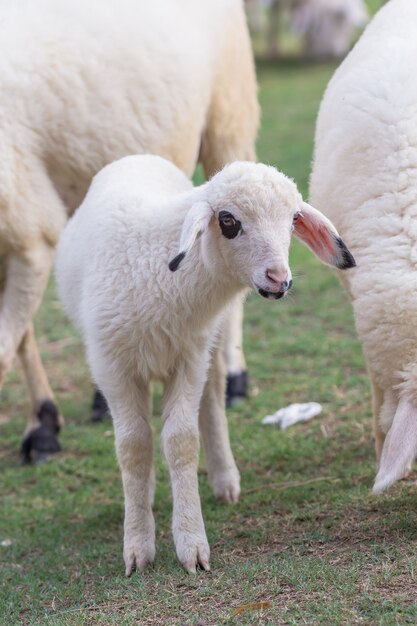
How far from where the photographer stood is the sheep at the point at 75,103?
17.0ft

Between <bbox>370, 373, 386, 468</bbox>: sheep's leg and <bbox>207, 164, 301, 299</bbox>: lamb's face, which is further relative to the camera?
<bbox>370, 373, 386, 468</bbox>: sheep's leg

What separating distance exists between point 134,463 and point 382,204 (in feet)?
4.20

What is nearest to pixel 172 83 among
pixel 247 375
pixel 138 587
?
pixel 247 375

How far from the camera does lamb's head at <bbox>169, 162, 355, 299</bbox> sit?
3.50 meters

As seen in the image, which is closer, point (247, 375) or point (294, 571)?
point (294, 571)

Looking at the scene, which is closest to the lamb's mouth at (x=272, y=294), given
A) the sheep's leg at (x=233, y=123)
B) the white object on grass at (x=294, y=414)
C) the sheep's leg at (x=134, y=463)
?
the sheep's leg at (x=134, y=463)

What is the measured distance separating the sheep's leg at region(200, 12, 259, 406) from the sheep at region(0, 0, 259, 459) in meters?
0.09

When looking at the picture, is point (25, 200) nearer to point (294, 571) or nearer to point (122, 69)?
point (122, 69)

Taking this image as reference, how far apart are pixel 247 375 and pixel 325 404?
2.08ft

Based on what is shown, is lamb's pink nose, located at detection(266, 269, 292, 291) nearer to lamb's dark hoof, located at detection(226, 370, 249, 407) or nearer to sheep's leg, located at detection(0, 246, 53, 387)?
sheep's leg, located at detection(0, 246, 53, 387)

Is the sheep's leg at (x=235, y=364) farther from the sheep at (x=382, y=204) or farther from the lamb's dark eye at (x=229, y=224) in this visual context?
the lamb's dark eye at (x=229, y=224)

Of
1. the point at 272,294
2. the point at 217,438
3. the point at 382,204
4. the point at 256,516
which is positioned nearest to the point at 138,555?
the point at 256,516

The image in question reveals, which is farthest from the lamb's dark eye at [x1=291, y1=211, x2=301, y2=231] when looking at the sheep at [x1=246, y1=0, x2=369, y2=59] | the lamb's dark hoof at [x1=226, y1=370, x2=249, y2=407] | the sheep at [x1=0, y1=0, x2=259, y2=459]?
the sheep at [x1=246, y1=0, x2=369, y2=59]

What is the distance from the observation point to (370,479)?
4.75 m
